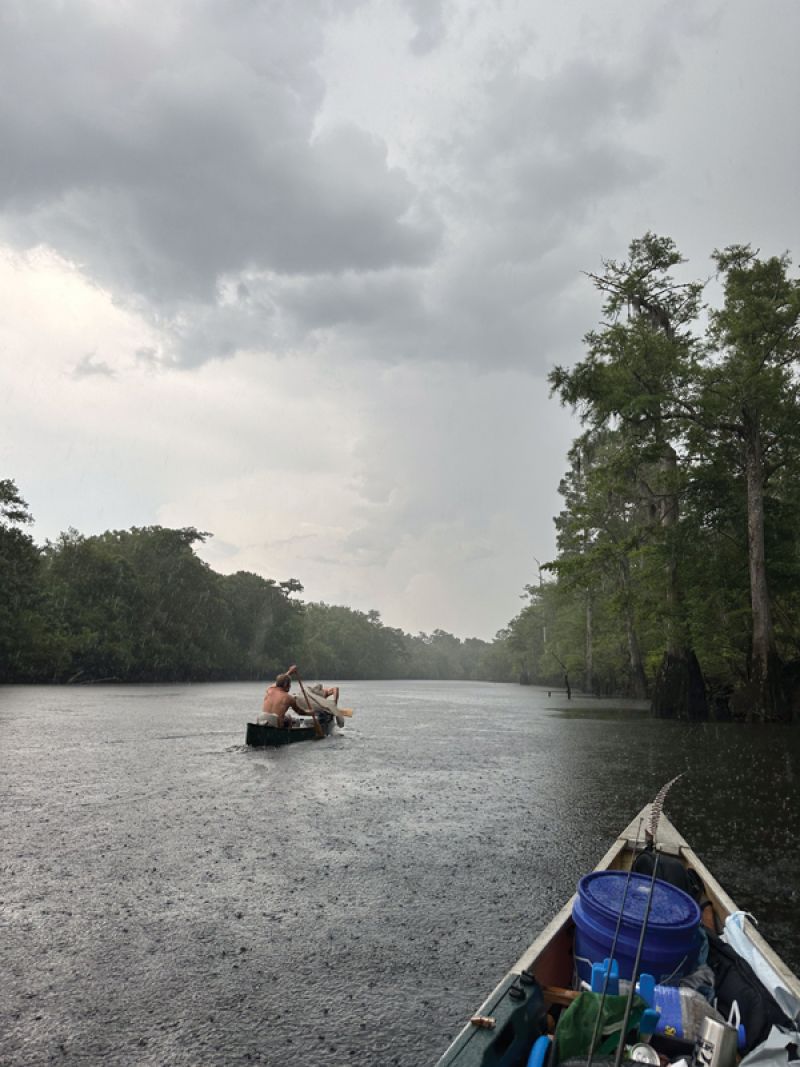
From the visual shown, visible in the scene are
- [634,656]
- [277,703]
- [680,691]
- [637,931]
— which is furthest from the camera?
[634,656]

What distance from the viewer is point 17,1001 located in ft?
14.8

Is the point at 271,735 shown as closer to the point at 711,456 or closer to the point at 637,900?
the point at 637,900

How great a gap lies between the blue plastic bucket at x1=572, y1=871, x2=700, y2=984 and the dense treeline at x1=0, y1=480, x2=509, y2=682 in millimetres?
53734

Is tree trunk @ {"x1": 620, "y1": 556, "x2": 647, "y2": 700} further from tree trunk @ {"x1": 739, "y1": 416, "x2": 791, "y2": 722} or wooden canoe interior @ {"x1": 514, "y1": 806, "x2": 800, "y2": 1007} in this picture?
wooden canoe interior @ {"x1": 514, "y1": 806, "x2": 800, "y2": 1007}

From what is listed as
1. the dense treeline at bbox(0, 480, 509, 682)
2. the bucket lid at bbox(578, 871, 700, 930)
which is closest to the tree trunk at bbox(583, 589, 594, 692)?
the dense treeline at bbox(0, 480, 509, 682)

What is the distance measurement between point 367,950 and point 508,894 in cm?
201

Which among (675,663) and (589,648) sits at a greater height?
(589,648)

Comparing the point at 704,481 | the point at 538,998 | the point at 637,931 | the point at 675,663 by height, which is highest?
the point at 704,481

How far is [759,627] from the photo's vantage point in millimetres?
23797

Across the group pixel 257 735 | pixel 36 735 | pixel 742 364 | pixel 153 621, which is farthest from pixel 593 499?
pixel 153 621

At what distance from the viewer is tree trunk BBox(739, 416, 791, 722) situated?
2352cm

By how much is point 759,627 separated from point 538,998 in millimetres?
24231

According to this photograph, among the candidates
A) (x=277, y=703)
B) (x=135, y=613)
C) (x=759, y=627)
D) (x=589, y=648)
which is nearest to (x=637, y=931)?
(x=277, y=703)

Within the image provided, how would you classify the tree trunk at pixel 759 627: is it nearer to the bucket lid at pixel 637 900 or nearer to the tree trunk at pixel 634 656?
the tree trunk at pixel 634 656
